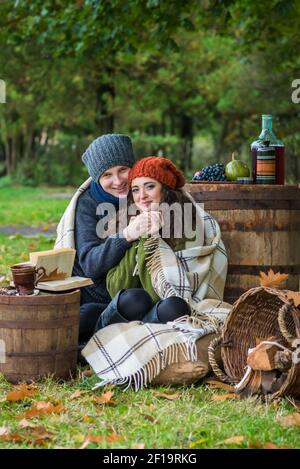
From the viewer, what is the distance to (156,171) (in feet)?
16.0

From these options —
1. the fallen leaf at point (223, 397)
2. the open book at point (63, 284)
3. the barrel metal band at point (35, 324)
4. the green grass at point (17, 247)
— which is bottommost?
the fallen leaf at point (223, 397)

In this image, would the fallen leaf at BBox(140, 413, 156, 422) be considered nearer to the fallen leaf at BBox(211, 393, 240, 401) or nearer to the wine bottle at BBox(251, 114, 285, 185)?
the fallen leaf at BBox(211, 393, 240, 401)

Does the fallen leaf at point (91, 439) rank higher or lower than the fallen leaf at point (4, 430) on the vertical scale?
higher

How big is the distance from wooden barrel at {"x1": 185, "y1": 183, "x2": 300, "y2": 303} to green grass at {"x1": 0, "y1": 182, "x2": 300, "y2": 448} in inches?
42.4

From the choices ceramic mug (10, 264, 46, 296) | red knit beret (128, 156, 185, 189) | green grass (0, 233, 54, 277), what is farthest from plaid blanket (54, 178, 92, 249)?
green grass (0, 233, 54, 277)

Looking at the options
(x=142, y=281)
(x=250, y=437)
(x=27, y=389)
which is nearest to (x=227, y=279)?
(x=142, y=281)

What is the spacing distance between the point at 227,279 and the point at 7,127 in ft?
75.8

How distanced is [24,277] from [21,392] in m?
0.63

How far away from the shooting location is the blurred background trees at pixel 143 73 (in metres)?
11.4

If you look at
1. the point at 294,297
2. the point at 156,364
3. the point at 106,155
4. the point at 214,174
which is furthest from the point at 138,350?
the point at 214,174

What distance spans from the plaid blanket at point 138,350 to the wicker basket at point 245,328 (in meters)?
0.17

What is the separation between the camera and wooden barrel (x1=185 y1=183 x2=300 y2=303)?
17.1 feet

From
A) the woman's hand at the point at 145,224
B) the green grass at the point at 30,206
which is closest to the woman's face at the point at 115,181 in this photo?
the woman's hand at the point at 145,224

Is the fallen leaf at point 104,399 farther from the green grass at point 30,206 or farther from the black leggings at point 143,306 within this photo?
the green grass at point 30,206
